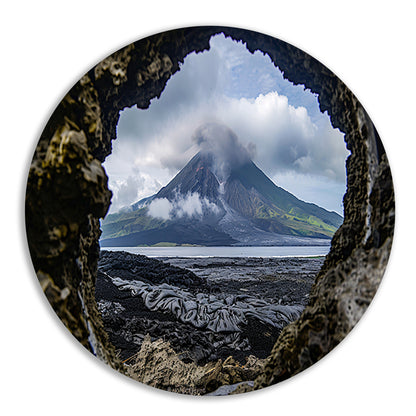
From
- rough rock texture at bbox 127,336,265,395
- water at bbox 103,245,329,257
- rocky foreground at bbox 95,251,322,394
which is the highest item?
water at bbox 103,245,329,257

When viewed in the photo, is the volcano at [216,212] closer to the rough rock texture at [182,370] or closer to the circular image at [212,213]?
the circular image at [212,213]

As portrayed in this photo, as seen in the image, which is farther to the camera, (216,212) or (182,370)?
(216,212)

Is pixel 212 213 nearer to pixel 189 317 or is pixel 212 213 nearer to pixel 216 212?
pixel 216 212

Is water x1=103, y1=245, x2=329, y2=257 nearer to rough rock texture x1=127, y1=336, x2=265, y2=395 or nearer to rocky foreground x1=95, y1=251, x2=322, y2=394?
rocky foreground x1=95, y1=251, x2=322, y2=394

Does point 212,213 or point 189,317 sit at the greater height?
point 212,213

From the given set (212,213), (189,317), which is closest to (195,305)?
(189,317)

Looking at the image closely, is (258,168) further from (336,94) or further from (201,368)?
(201,368)

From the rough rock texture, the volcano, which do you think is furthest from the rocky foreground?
the volcano
